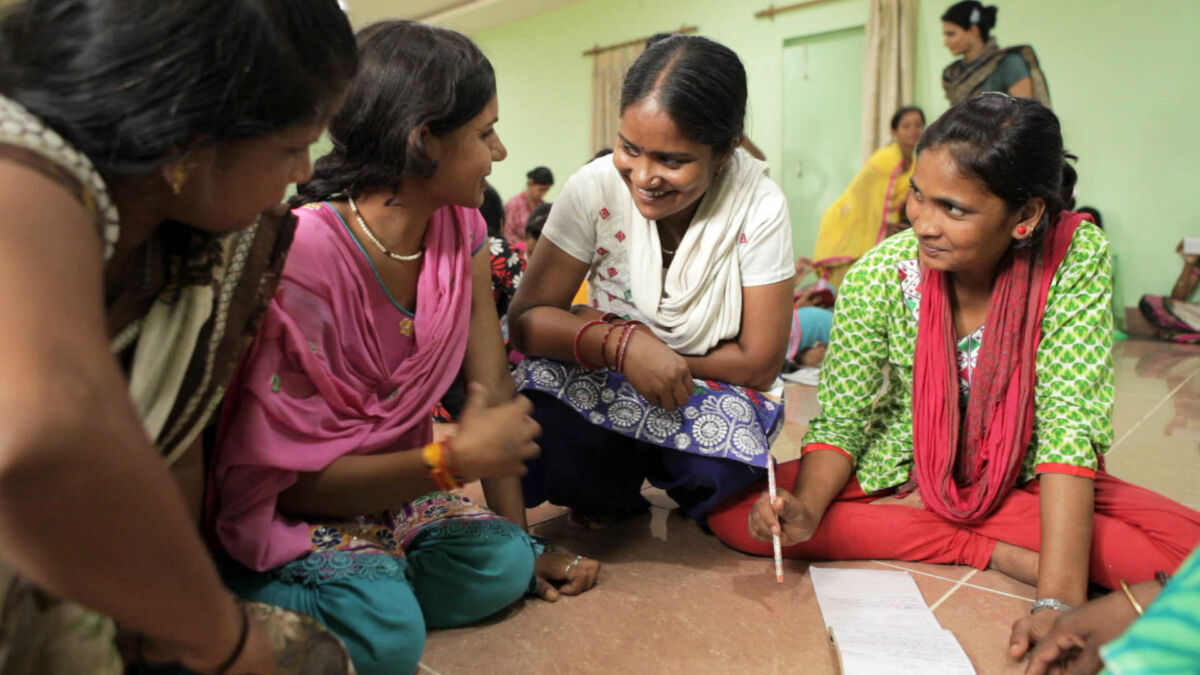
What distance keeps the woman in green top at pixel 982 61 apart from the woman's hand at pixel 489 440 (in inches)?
184

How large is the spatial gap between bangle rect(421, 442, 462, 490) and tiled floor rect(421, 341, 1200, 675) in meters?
0.36

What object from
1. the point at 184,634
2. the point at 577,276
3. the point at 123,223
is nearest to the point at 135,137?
the point at 123,223

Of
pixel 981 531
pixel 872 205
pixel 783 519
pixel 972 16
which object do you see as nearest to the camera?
pixel 783 519

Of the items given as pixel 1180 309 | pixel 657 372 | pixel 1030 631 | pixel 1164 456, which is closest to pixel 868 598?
pixel 1030 631

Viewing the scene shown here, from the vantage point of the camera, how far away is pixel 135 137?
724 millimetres

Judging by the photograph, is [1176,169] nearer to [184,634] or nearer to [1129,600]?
[1129,600]

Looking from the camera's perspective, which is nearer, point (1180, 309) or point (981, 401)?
point (981, 401)

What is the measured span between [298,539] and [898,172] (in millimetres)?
5181

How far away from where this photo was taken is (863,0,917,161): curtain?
613 centimetres

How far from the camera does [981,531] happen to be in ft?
5.64

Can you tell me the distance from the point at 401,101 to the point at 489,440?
1.94 ft

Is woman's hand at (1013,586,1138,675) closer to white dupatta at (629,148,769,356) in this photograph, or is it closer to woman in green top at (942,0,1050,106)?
white dupatta at (629,148,769,356)

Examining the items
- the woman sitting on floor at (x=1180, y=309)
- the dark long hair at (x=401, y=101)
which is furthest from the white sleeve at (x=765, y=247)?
the woman sitting on floor at (x=1180, y=309)

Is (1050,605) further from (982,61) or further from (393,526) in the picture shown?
(982,61)
